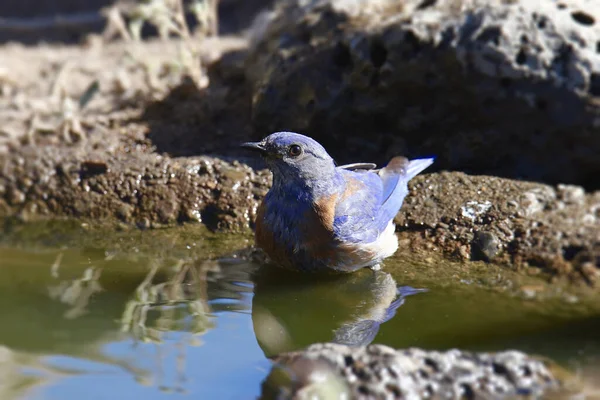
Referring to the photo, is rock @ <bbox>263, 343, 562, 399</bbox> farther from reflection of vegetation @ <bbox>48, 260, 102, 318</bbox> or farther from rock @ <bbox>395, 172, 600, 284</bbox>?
reflection of vegetation @ <bbox>48, 260, 102, 318</bbox>

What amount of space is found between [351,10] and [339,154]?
1.19 m

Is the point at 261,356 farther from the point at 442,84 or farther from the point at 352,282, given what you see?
the point at 442,84

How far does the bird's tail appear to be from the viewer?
5.34 m

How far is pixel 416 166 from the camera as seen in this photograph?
541 centimetres

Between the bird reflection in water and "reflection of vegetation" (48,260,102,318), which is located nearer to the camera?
the bird reflection in water

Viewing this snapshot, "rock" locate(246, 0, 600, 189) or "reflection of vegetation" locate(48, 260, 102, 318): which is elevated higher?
"rock" locate(246, 0, 600, 189)

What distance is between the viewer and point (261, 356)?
375 cm

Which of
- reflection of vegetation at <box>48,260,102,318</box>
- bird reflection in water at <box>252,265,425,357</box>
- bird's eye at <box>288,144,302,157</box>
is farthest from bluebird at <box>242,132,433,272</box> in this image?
reflection of vegetation at <box>48,260,102,318</box>

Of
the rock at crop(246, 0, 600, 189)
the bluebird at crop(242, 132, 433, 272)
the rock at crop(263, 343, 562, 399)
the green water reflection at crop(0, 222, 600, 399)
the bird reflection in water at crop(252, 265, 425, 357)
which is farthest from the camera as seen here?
the rock at crop(246, 0, 600, 189)

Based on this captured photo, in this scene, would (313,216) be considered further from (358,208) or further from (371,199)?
(371,199)

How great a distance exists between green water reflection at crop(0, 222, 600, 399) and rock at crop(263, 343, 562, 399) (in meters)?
0.30

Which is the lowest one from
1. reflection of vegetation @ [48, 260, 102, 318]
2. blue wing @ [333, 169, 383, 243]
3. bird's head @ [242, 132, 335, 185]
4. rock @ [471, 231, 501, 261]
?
reflection of vegetation @ [48, 260, 102, 318]

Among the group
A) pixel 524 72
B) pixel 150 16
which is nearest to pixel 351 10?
pixel 524 72

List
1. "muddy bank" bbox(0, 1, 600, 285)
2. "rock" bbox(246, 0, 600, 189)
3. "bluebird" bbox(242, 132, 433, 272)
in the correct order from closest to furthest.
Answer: "bluebird" bbox(242, 132, 433, 272)
"muddy bank" bbox(0, 1, 600, 285)
"rock" bbox(246, 0, 600, 189)
